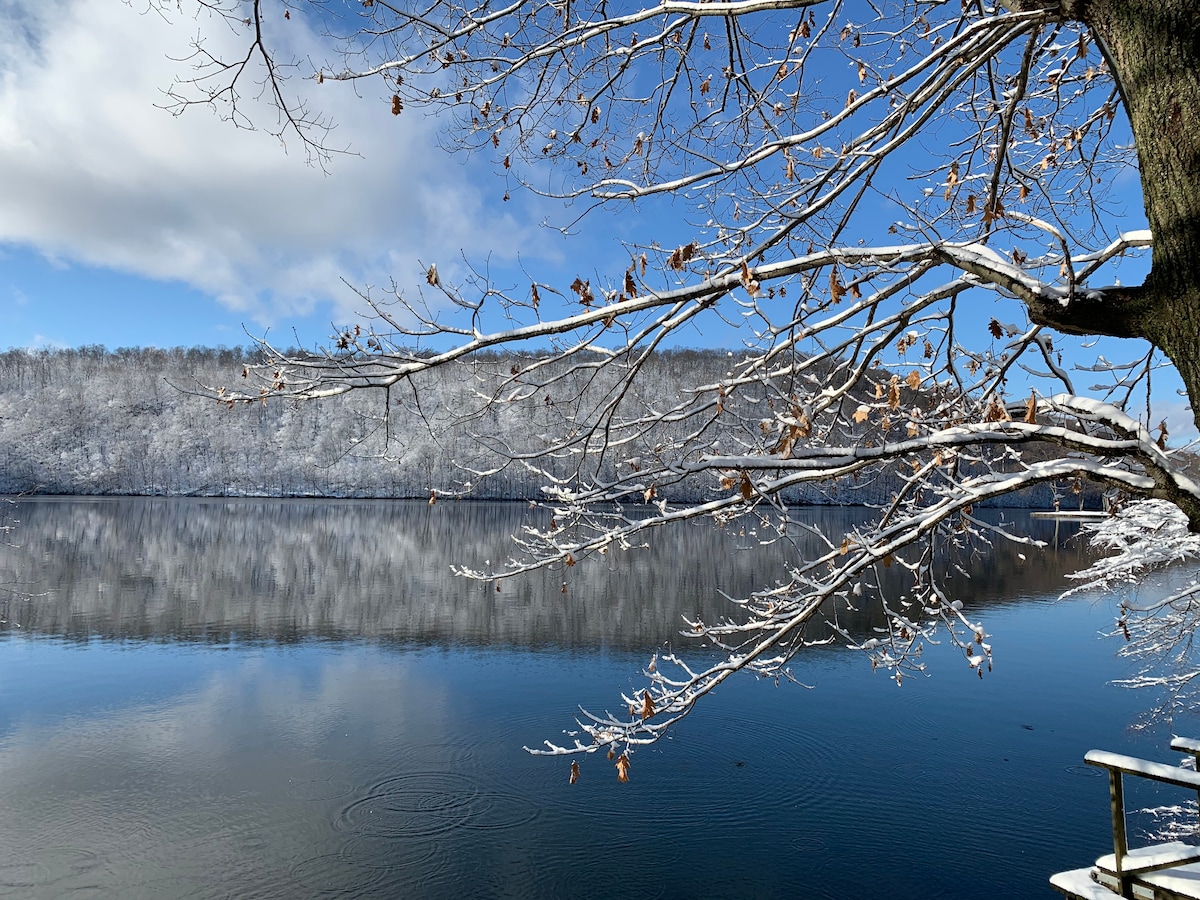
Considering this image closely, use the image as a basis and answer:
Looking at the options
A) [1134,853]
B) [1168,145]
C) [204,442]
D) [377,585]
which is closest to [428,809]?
[1134,853]

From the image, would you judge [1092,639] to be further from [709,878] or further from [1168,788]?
[709,878]

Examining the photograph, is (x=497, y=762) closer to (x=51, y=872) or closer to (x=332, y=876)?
(x=332, y=876)

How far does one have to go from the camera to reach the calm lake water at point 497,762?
725 centimetres

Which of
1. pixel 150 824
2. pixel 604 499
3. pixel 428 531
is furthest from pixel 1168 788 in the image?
pixel 428 531

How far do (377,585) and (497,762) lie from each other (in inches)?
552

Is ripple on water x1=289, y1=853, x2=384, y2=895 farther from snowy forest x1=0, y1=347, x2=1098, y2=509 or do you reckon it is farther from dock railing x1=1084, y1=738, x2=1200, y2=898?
snowy forest x1=0, y1=347, x2=1098, y2=509

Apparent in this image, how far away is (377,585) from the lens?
897 inches

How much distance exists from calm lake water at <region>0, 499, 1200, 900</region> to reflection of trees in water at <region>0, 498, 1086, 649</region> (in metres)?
0.18

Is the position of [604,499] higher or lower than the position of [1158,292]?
lower

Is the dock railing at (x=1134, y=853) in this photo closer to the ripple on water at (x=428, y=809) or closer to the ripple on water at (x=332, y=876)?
the ripple on water at (x=428, y=809)

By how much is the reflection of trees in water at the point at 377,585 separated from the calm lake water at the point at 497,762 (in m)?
0.18

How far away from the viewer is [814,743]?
1041 cm

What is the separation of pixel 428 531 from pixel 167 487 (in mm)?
49957

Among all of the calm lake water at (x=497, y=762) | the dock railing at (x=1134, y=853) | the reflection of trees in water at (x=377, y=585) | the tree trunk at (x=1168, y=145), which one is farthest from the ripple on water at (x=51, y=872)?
the tree trunk at (x=1168, y=145)
